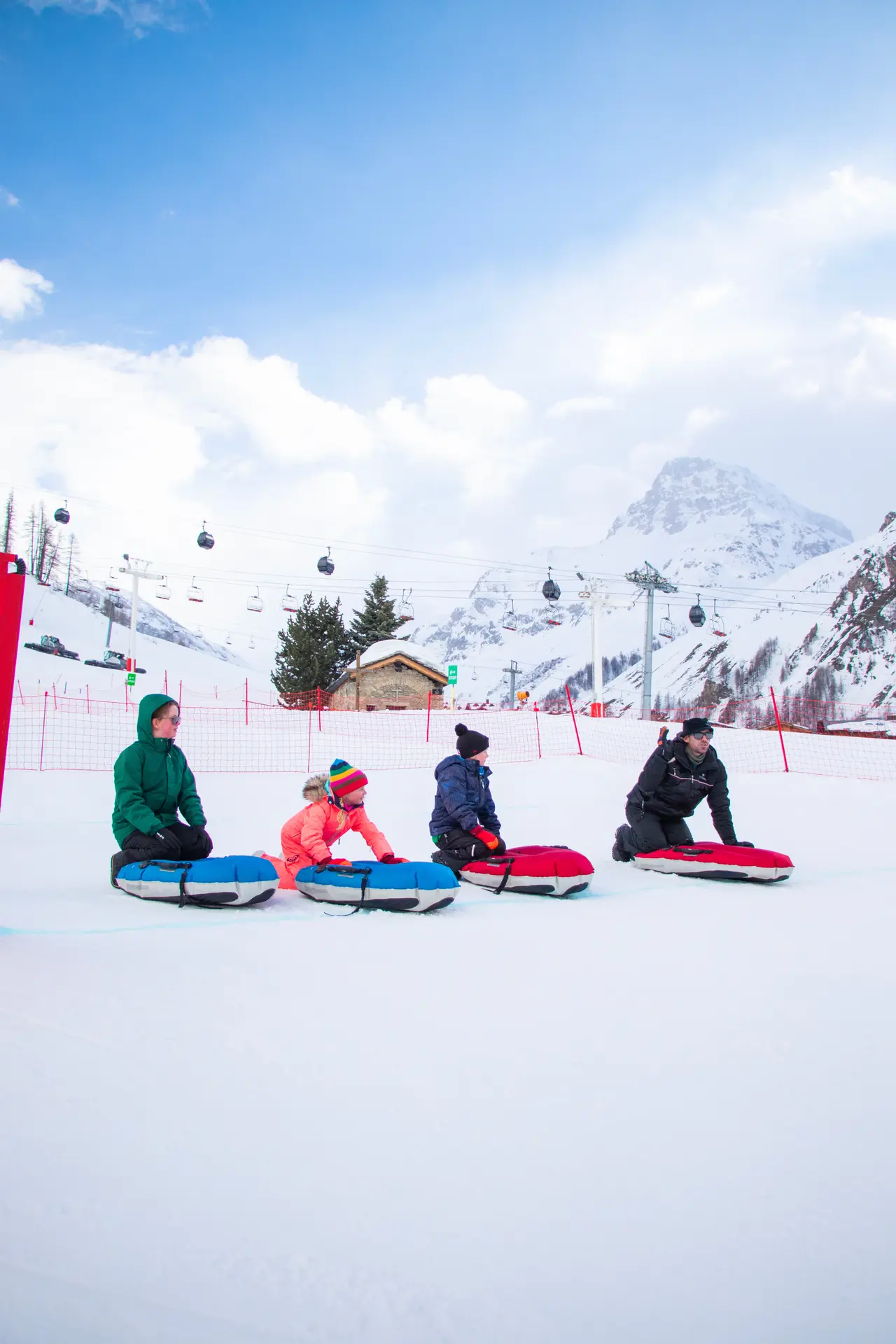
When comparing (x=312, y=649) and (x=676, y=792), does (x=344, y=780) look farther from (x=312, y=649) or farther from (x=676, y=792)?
(x=312, y=649)

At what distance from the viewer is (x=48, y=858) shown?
6.98 metres

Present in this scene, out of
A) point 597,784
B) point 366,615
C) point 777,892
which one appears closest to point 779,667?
point 366,615

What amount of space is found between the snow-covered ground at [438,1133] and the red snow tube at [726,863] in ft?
4.98

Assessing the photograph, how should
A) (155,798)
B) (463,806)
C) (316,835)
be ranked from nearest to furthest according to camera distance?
(155,798)
(316,835)
(463,806)

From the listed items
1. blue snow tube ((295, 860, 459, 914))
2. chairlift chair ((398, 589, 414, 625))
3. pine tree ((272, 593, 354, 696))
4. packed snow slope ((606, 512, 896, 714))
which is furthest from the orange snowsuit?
packed snow slope ((606, 512, 896, 714))

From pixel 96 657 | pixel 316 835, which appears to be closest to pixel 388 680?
pixel 316 835

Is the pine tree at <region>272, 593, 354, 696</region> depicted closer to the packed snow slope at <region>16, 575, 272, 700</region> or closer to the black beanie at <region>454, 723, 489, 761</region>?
the packed snow slope at <region>16, 575, 272, 700</region>

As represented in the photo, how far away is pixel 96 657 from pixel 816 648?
9096 cm

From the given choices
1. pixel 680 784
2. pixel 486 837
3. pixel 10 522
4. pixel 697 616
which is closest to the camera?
pixel 486 837

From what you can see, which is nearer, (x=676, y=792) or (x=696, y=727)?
(x=696, y=727)

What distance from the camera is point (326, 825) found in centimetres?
566

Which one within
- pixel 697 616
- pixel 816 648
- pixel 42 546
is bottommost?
pixel 697 616

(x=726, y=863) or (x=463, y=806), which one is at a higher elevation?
(x=463, y=806)

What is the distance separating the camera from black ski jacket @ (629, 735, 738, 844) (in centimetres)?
684
